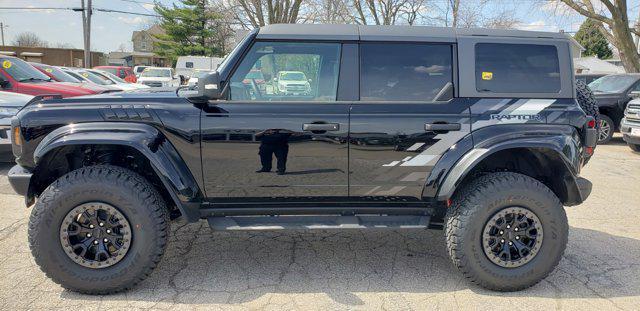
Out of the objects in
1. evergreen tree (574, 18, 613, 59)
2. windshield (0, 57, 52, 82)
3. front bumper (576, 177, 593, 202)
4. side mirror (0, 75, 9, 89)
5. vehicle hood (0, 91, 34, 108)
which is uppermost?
evergreen tree (574, 18, 613, 59)

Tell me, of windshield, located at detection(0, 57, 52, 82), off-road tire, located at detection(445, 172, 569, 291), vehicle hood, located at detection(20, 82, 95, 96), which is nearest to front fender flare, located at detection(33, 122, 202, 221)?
off-road tire, located at detection(445, 172, 569, 291)

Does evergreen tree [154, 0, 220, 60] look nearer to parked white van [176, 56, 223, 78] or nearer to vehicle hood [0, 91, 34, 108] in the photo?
parked white van [176, 56, 223, 78]

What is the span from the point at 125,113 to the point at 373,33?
187 cm

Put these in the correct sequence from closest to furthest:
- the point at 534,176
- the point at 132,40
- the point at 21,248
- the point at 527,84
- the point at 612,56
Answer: the point at 527,84
the point at 534,176
the point at 21,248
the point at 612,56
the point at 132,40

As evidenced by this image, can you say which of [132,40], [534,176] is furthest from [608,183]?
[132,40]

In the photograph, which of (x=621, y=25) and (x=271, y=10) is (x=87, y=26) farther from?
(x=621, y=25)

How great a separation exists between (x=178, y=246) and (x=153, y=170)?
1106mm

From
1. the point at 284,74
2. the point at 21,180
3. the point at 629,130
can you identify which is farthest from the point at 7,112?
the point at 629,130

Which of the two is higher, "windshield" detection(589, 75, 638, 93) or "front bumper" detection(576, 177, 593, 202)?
"windshield" detection(589, 75, 638, 93)

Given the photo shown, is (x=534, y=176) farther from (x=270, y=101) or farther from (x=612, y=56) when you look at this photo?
(x=612, y=56)

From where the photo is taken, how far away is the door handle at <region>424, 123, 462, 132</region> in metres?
3.20

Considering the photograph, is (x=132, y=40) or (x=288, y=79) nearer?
(x=288, y=79)

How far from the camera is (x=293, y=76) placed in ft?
11.1

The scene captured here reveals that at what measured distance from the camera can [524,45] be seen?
133 inches
